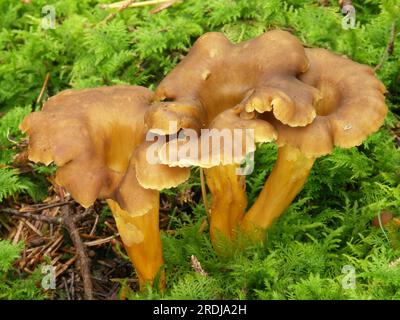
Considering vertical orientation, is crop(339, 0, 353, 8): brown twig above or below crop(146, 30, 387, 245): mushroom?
below

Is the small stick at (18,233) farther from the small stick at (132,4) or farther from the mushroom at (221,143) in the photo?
the small stick at (132,4)

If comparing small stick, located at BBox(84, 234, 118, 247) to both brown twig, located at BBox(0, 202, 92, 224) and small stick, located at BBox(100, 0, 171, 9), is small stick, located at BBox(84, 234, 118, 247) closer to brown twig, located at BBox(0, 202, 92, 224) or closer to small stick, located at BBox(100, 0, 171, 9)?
brown twig, located at BBox(0, 202, 92, 224)

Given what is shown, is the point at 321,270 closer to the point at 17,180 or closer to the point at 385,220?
the point at 385,220

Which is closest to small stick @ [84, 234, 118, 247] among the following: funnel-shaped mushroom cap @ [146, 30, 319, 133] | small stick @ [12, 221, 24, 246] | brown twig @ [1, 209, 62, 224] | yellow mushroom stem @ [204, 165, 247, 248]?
brown twig @ [1, 209, 62, 224]

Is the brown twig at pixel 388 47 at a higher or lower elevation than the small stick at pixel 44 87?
higher

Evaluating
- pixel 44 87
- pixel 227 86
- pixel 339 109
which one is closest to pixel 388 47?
pixel 339 109

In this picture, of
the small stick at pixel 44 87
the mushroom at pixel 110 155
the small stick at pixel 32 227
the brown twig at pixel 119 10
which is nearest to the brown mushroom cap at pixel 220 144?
the mushroom at pixel 110 155

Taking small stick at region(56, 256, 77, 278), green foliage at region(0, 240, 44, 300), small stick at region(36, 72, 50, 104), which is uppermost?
small stick at region(36, 72, 50, 104)
